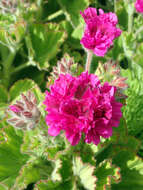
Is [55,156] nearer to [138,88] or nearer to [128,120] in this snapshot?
[128,120]

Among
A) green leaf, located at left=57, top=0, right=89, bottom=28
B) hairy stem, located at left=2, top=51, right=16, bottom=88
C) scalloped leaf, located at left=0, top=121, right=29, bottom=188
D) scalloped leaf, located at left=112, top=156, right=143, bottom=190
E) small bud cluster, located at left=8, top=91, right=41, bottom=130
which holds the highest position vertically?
green leaf, located at left=57, top=0, right=89, bottom=28

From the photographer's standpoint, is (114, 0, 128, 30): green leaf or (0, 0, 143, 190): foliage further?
(114, 0, 128, 30): green leaf

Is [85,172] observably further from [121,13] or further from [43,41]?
[121,13]

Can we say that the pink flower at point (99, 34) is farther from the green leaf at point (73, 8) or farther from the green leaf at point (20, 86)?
the green leaf at point (73, 8)

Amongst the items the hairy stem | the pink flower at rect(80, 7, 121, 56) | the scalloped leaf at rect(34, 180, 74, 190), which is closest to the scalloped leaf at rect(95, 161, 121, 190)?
the scalloped leaf at rect(34, 180, 74, 190)

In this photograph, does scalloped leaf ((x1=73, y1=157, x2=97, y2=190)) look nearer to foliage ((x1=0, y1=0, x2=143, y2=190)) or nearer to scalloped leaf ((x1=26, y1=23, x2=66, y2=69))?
foliage ((x1=0, y1=0, x2=143, y2=190))
